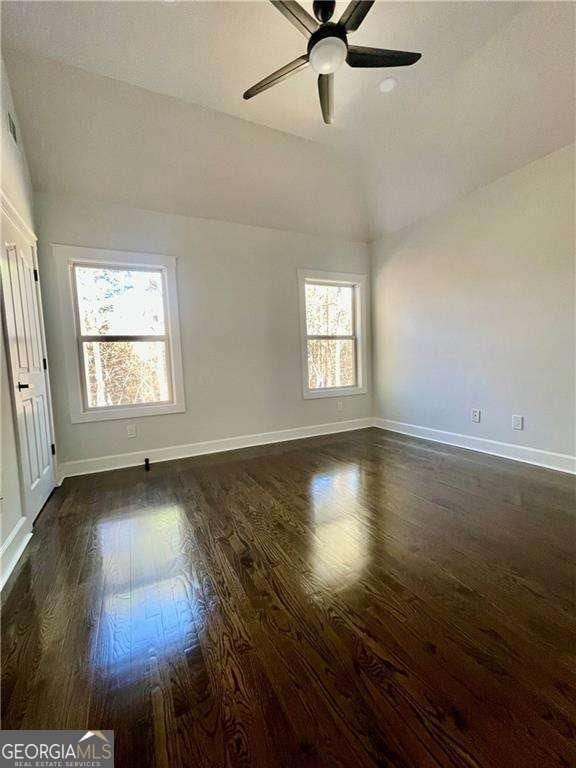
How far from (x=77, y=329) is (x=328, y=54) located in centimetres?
298

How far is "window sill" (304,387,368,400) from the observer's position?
4.44m

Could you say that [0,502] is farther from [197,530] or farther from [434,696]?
[434,696]

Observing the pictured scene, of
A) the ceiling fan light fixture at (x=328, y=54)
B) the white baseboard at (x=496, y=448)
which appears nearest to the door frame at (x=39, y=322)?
the ceiling fan light fixture at (x=328, y=54)

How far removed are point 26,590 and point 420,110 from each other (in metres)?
4.24

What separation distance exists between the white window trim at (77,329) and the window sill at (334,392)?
65.0 inches

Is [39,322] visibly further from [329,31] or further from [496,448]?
[496,448]

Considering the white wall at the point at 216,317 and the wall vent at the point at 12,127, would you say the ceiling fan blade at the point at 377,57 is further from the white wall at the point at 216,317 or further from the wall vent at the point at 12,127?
the wall vent at the point at 12,127

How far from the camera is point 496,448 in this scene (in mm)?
3379

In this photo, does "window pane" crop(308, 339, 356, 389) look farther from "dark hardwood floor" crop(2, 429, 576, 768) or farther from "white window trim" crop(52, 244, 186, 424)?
"dark hardwood floor" crop(2, 429, 576, 768)

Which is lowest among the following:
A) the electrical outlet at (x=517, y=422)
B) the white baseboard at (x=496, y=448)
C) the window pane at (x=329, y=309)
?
the white baseboard at (x=496, y=448)

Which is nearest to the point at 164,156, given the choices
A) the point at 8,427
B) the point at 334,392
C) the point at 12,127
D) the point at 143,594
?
the point at 12,127

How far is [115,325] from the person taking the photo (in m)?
3.41

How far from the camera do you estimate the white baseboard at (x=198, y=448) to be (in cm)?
325

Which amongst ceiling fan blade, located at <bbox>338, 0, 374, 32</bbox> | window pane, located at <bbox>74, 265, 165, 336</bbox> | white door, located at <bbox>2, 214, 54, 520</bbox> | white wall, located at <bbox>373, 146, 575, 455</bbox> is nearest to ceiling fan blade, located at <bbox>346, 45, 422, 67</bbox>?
ceiling fan blade, located at <bbox>338, 0, 374, 32</bbox>
